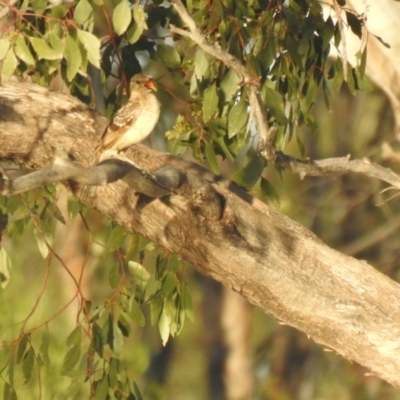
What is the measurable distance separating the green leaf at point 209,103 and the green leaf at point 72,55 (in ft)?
1.80

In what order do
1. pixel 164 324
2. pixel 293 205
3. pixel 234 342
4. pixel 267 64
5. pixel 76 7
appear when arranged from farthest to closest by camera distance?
pixel 234 342, pixel 293 205, pixel 164 324, pixel 267 64, pixel 76 7

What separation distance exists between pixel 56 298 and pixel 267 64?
252 inches

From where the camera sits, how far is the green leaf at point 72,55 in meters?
3.68

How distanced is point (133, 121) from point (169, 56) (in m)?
0.31

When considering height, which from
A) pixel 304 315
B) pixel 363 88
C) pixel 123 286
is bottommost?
pixel 123 286

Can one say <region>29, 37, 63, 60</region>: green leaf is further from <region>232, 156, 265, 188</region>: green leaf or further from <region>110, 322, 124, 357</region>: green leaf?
<region>110, 322, 124, 357</region>: green leaf

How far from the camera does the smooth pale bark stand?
398 cm

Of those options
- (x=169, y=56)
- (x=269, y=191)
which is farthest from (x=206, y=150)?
(x=169, y=56)

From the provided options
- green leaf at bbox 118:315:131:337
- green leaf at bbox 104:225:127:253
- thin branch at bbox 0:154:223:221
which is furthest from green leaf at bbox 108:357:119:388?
thin branch at bbox 0:154:223:221

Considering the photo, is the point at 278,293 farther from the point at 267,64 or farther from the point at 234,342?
the point at 234,342

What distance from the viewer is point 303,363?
1147 centimetres

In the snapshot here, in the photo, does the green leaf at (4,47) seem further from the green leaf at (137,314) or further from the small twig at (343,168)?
the green leaf at (137,314)

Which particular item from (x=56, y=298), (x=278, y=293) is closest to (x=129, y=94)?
(x=278, y=293)

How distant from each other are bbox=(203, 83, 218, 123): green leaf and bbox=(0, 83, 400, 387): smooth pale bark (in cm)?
29
